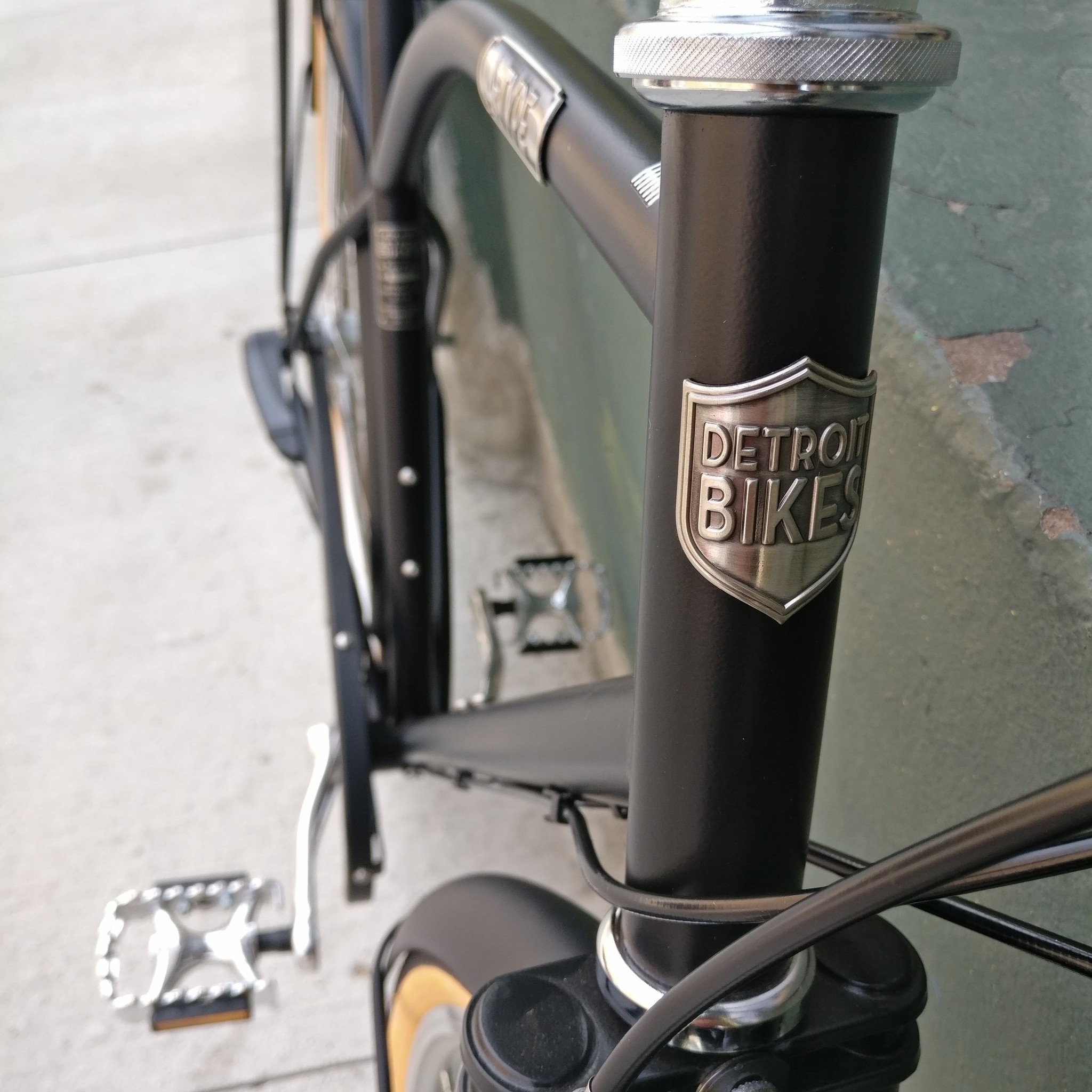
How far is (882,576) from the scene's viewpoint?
688 mm

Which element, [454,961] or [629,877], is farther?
[454,961]

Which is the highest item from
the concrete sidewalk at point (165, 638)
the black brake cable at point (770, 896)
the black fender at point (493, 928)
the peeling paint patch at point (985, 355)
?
the peeling paint patch at point (985, 355)

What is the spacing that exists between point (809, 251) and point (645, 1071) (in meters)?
0.29

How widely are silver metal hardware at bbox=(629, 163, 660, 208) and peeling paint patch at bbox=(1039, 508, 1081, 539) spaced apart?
235 millimetres

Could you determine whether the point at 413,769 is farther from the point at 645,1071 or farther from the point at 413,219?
the point at 645,1071

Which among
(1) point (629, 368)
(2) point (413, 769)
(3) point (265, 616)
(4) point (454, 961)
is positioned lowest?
(3) point (265, 616)

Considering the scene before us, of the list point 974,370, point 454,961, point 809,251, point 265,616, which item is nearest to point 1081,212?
point 974,370

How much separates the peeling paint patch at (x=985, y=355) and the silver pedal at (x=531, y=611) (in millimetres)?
522

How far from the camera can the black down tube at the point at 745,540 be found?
29 centimetres

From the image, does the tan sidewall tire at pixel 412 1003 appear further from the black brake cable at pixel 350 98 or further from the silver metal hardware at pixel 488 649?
the black brake cable at pixel 350 98

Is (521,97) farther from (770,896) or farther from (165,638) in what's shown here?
(165,638)

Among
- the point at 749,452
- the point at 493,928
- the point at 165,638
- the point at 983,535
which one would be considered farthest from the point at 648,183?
the point at 165,638

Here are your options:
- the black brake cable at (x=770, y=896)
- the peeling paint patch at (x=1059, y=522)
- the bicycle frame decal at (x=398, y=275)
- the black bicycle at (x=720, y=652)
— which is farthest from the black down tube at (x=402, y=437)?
the peeling paint patch at (x=1059, y=522)

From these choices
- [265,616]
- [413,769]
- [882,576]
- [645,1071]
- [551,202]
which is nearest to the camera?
[645,1071]
